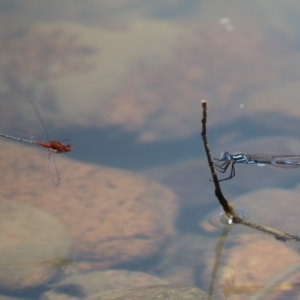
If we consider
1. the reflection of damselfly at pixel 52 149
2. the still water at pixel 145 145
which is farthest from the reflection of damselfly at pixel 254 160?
the reflection of damselfly at pixel 52 149

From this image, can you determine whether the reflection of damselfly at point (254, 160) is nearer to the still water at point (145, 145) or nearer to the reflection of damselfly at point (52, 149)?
the still water at point (145, 145)

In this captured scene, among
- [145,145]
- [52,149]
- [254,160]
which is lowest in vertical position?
[254,160]

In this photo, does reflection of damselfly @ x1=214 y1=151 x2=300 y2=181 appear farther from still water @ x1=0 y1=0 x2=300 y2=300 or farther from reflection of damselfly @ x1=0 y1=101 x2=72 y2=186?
reflection of damselfly @ x1=0 y1=101 x2=72 y2=186

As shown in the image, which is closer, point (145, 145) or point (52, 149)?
point (52, 149)

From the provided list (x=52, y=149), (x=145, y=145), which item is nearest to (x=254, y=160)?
(x=145, y=145)

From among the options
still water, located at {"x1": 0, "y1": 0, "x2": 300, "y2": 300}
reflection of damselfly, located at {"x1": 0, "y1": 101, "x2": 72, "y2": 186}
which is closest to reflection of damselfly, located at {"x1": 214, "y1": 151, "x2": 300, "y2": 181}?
still water, located at {"x1": 0, "y1": 0, "x2": 300, "y2": 300}

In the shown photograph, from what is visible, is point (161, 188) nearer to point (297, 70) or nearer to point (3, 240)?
point (3, 240)

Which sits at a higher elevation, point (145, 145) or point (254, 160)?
point (145, 145)

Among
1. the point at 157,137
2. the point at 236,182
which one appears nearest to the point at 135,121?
the point at 157,137

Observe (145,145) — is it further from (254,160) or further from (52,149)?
(254,160)
